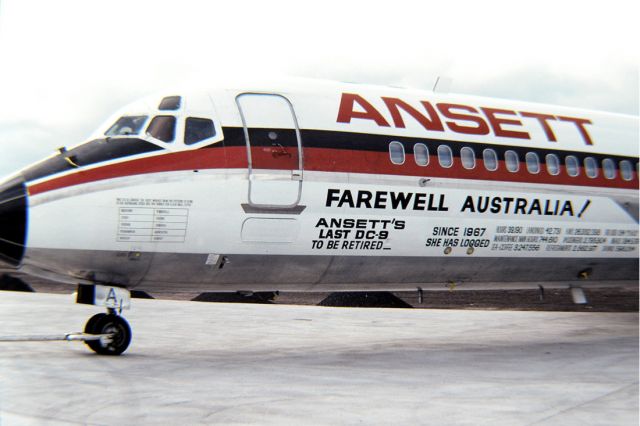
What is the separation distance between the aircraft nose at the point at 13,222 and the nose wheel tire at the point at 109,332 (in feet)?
4.89

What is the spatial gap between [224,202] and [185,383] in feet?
8.88

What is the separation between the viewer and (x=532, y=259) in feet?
42.8

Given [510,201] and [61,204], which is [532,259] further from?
[61,204]

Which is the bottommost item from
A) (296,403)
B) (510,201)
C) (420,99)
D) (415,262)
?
(296,403)

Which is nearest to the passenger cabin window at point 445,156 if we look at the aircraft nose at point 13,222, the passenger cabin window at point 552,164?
the passenger cabin window at point 552,164

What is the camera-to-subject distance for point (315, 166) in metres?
11.1

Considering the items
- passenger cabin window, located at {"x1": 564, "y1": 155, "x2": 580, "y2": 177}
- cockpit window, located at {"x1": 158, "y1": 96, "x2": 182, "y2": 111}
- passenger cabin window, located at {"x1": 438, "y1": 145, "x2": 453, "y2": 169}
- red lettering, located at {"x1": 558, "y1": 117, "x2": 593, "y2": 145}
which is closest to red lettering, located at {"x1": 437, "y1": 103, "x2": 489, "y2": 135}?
passenger cabin window, located at {"x1": 438, "y1": 145, "x2": 453, "y2": 169}

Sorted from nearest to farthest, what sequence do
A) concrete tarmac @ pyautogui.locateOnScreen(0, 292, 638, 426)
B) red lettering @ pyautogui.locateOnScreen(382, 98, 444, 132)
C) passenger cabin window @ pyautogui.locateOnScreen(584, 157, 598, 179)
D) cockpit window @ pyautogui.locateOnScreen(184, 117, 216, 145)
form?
concrete tarmac @ pyautogui.locateOnScreen(0, 292, 638, 426)
cockpit window @ pyautogui.locateOnScreen(184, 117, 216, 145)
red lettering @ pyautogui.locateOnScreen(382, 98, 444, 132)
passenger cabin window @ pyautogui.locateOnScreen(584, 157, 598, 179)

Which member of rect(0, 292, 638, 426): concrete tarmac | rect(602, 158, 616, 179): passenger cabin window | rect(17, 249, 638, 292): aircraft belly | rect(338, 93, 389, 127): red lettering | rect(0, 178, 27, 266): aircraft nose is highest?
rect(338, 93, 389, 127): red lettering

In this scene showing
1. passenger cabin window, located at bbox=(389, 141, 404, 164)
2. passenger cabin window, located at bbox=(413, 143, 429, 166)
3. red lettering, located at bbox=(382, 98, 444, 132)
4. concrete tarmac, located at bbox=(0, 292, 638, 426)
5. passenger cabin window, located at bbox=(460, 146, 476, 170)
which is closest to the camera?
concrete tarmac, located at bbox=(0, 292, 638, 426)

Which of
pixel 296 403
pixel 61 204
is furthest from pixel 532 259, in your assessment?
pixel 61 204

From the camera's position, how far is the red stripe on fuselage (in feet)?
32.6

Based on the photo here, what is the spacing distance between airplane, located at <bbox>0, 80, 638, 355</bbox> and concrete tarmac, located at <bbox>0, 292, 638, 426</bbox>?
1125 mm

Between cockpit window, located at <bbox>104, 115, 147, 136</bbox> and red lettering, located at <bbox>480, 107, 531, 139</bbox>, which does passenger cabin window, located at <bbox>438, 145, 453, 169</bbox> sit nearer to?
red lettering, located at <bbox>480, 107, 531, 139</bbox>
